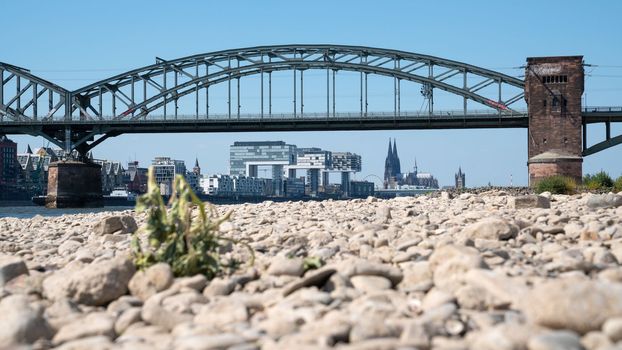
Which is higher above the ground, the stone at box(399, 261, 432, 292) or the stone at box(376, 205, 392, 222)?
the stone at box(376, 205, 392, 222)

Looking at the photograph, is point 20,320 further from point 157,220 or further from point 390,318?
point 390,318

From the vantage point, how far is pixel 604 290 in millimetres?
3424

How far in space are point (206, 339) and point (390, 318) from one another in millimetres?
982

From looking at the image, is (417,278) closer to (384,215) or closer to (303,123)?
(384,215)

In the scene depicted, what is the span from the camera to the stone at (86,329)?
4.11 m

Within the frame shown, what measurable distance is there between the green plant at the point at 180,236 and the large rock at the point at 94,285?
1.01 feet

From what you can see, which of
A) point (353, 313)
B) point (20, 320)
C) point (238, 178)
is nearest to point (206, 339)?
point (353, 313)

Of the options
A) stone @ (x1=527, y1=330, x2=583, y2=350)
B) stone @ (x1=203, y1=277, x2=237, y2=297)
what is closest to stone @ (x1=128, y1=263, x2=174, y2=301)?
stone @ (x1=203, y1=277, x2=237, y2=297)

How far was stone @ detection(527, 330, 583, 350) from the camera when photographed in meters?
2.98

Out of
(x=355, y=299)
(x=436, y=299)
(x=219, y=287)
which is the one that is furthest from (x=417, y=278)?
(x=219, y=287)

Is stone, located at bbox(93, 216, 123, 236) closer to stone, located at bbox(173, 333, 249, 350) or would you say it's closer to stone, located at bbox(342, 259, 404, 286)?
stone, located at bbox(342, 259, 404, 286)

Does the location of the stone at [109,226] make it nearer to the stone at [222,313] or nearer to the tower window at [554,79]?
the stone at [222,313]

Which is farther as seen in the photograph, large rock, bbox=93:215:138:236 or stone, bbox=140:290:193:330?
large rock, bbox=93:215:138:236

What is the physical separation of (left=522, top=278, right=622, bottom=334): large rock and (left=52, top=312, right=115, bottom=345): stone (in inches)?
90.3
